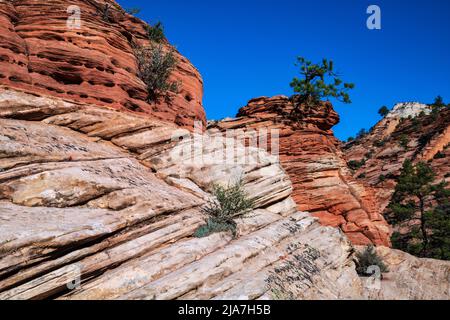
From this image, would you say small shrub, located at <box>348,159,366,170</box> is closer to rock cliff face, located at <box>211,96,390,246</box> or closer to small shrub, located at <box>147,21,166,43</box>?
rock cliff face, located at <box>211,96,390,246</box>

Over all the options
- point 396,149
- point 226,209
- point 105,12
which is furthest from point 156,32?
point 396,149

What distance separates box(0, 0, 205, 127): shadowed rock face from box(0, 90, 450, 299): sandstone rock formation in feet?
3.89

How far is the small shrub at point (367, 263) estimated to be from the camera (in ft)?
52.1

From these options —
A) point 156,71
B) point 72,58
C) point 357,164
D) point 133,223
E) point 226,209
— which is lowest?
point 133,223

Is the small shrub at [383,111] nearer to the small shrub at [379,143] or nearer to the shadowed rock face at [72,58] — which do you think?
the small shrub at [379,143]

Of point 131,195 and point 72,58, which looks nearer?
point 131,195

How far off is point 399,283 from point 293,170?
790cm

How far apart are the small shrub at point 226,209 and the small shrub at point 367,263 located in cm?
843

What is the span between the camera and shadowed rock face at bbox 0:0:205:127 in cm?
1191

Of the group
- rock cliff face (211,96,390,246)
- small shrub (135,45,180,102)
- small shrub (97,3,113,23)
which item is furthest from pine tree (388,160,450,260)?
small shrub (97,3,113,23)

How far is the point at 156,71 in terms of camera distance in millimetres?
16656

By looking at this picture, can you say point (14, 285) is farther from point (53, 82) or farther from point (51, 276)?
point (53, 82)

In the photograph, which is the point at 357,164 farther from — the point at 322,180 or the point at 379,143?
the point at 322,180

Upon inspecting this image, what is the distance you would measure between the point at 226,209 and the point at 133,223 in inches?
129
